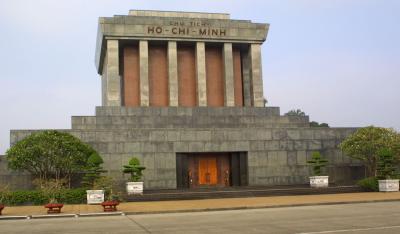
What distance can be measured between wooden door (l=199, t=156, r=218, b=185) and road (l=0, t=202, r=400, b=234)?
1323 centimetres

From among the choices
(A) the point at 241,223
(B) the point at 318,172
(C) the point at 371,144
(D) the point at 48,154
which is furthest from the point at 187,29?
(A) the point at 241,223

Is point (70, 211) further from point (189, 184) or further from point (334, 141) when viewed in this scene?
point (334, 141)

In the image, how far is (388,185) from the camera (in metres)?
31.0

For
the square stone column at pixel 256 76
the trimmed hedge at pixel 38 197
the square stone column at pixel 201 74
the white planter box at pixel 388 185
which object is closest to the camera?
the trimmed hedge at pixel 38 197

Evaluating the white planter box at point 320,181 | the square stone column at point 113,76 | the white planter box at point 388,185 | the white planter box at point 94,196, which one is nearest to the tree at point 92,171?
the white planter box at point 94,196

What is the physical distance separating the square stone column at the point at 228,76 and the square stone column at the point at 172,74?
401cm

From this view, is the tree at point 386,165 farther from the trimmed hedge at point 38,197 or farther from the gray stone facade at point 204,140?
the trimmed hedge at point 38,197

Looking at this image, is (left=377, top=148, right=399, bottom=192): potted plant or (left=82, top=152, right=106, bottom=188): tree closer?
(left=82, top=152, right=106, bottom=188): tree

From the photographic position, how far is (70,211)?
76.3ft

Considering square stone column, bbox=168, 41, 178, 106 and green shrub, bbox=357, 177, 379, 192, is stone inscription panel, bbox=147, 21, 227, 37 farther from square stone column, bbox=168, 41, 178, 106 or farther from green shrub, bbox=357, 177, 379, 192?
green shrub, bbox=357, 177, 379, 192

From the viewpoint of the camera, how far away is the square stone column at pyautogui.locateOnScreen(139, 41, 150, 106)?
3831cm

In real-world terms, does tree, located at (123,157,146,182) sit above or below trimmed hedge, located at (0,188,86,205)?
above

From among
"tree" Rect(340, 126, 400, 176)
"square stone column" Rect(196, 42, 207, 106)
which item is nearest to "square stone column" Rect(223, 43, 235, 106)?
"square stone column" Rect(196, 42, 207, 106)

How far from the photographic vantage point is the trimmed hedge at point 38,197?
26500mm
